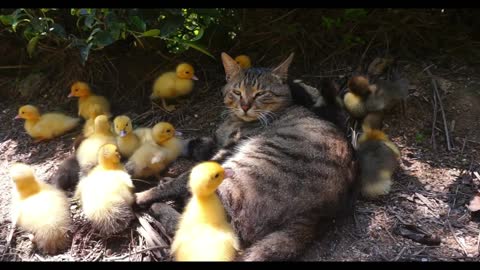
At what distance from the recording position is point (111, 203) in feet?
8.90

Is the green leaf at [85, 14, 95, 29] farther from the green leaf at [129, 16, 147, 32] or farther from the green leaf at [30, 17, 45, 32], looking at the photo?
the green leaf at [30, 17, 45, 32]

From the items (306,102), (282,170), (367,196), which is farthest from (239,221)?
(306,102)

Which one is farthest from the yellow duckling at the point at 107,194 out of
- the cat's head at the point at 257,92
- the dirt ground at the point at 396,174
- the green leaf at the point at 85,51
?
the cat's head at the point at 257,92

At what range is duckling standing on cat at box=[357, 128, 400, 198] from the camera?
9.97ft

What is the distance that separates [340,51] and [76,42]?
6.73 feet

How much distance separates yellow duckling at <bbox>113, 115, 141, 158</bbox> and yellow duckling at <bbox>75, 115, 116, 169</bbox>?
0.22 ft

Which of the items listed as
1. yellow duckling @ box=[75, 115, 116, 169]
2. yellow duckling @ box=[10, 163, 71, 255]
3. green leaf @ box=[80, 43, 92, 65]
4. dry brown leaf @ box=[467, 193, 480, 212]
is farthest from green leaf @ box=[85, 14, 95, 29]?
dry brown leaf @ box=[467, 193, 480, 212]

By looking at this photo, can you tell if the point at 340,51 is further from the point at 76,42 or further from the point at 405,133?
the point at 76,42

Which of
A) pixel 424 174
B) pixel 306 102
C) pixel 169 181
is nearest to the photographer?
pixel 169 181

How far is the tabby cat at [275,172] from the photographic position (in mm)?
2586

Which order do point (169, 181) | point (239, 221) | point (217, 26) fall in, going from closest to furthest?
point (239, 221) → point (169, 181) → point (217, 26)

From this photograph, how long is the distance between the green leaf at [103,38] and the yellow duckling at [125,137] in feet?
1.62

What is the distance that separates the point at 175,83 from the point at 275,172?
53.4 inches

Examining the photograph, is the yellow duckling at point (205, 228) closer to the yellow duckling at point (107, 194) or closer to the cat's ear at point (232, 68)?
the yellow duckling at point (107, 194)
